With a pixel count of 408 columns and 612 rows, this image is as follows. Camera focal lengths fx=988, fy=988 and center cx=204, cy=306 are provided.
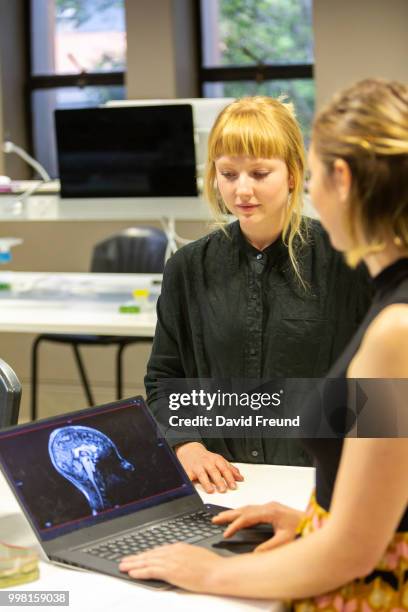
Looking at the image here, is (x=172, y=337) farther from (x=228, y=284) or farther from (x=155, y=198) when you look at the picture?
(x=155, y=198)

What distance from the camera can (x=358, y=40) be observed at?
4.80m

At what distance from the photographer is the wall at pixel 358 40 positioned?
4.75 meters

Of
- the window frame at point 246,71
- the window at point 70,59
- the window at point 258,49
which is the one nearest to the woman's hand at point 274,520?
the window at point 258,49

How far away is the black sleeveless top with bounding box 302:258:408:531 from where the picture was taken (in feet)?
3.42

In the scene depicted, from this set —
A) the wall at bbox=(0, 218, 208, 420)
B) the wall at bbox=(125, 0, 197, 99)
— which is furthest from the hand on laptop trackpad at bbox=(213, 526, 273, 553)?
the wall at bbox=(125, 0, 197, 99)

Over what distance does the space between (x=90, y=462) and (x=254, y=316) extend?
22.7 inches

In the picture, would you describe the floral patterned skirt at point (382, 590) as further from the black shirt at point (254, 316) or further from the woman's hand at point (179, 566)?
the black shirt at point (254, 316)

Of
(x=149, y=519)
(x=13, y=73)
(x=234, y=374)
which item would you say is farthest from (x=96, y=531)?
(x=13, y=73)

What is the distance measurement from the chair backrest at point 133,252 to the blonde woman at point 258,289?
2.30 meters

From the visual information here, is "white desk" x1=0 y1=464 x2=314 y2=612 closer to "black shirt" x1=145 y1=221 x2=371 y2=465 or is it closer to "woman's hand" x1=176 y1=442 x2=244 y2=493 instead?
"woman's hand" x1=176 y1=442 x2=244 y2=493

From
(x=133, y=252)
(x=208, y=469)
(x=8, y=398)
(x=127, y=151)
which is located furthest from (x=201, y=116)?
(x=208, y=469)

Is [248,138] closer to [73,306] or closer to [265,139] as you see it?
[265,139]

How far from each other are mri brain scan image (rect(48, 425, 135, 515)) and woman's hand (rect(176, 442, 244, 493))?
22 cm

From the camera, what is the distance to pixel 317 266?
6.13ft
